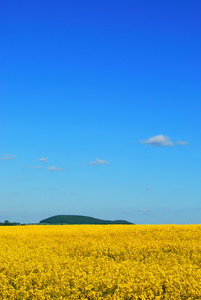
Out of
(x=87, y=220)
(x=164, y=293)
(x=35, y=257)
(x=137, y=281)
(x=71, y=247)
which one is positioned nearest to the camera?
(x=164, y=293)

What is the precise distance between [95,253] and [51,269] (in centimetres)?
430

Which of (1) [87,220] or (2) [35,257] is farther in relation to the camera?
(1) [87,220]

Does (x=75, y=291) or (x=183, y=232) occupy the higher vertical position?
(x=183, y=232)

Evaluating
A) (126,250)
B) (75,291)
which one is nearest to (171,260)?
(126,250)

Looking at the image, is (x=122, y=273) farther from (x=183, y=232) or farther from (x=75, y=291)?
(x=183, y=232)

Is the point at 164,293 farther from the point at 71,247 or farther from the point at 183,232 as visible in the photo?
the point at 183,232

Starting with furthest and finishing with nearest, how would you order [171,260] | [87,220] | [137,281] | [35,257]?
1. [87,220]
2. [35,257]
3. [171,260]
4. [137,281]

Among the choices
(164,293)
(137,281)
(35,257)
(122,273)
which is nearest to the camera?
(164,293)

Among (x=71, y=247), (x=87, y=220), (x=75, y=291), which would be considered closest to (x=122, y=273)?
(x=75, y=291)

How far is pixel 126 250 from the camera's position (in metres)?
15.7

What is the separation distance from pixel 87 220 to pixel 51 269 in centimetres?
4967

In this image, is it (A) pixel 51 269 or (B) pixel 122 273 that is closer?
(B) pixel 122 273

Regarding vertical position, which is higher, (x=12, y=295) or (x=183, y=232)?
(x=183, y=232)

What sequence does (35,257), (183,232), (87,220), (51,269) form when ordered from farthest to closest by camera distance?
1. (87,220)
2. (183,232)
3. (35,257)
4. (51,269)
